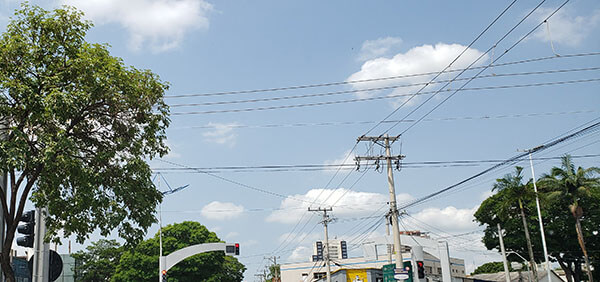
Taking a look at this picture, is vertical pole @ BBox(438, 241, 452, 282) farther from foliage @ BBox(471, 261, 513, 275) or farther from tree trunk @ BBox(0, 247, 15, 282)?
foliage @ BBox(471, 261, 513, 275)

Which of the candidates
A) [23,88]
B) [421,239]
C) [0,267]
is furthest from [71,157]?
[421,239]

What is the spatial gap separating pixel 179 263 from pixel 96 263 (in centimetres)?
2389

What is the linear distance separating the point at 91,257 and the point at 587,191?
63.2 meters

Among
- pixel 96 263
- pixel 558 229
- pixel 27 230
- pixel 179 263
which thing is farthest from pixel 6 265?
pixel 96 263

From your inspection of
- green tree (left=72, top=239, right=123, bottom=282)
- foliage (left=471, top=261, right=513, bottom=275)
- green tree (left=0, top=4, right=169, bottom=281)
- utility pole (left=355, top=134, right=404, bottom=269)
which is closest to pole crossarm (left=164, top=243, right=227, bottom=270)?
utility pole (left=355, top=134, right=404, bottom=269)

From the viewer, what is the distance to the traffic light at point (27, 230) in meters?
12.9

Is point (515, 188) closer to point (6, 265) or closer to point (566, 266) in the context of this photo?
point (566, 266)

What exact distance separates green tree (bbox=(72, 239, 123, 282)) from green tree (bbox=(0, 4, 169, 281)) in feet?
215

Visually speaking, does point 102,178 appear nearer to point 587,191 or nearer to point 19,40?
point 19,40

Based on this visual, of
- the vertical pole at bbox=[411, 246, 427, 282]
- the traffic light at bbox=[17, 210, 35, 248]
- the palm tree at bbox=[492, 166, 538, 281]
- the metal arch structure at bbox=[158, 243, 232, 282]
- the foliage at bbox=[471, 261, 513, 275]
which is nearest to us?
the traffic light at bbox=[17, 210, 35, 248]

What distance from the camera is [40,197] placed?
14945 mm

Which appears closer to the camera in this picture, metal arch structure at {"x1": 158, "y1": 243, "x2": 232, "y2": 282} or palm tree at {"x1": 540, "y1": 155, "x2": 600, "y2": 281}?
metal arch structure at {"x1": 158, "y1": 243, "x2": 232, "y2": 282}

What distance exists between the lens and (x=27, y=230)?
512 inches

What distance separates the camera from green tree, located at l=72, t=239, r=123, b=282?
77.3 meters
